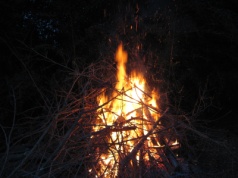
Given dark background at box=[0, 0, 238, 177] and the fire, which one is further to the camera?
dark background at box=[0, 0, 238, 177]

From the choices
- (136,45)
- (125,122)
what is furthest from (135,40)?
(125,122)

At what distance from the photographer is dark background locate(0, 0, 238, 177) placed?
12.1ft

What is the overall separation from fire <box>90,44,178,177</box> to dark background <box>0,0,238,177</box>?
0.46 meters

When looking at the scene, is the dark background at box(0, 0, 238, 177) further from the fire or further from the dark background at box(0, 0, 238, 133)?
the fire

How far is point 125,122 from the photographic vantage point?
223 centimetres

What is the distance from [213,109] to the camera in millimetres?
4445

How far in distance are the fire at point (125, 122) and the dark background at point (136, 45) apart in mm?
456

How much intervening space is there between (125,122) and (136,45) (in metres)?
2.30

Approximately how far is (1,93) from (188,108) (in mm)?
2798

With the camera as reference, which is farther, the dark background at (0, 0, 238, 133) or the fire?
the dark background at (0, 0, 238, 133)

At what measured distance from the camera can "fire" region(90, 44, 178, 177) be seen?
2141 mm

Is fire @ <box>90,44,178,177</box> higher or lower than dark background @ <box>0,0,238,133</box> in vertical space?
lower

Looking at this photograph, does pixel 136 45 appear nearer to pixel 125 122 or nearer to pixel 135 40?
pixel 135 40

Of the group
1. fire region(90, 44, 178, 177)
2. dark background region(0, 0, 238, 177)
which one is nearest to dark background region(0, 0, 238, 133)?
dark background region(0, 0, 238, 177)
